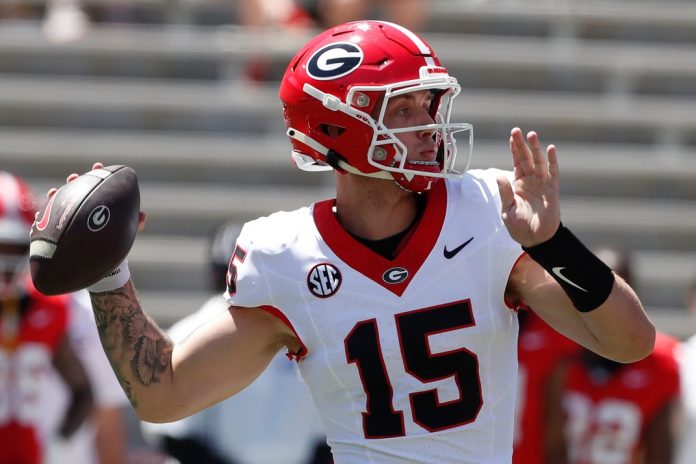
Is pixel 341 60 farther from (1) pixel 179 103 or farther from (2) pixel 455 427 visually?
(1) pixel 179 103

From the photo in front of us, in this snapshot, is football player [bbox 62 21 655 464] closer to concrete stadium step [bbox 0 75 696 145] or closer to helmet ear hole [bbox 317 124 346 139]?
helmet ear hole [bbox 317 124 346 139]

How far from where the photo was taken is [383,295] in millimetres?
2586

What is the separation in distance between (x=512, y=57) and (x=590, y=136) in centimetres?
61

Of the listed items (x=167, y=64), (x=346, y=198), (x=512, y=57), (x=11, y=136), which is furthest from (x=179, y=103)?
(x=346, y=198)

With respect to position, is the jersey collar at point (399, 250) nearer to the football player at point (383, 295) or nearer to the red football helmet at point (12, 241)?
the football player at point (383, 295)

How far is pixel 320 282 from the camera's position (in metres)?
2.61

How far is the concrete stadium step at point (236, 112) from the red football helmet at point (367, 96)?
4.44 m

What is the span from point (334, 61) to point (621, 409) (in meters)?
2.61

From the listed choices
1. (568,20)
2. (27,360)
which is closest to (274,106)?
(568,20)

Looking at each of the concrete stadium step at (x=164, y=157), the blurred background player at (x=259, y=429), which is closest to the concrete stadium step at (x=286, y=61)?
the concrete stadium step at (x=164, y=157)

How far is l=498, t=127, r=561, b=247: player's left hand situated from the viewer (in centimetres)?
242

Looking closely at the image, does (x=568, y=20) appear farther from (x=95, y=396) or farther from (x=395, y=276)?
(x=395, y=276)

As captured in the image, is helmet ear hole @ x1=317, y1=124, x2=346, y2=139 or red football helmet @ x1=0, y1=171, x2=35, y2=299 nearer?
helmet ear hole @ x1=317, y1=124, x2=346, y2=139

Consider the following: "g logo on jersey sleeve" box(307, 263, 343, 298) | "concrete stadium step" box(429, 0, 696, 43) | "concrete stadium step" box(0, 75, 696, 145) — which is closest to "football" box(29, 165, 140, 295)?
"g logo on jersey sleeve" box(307, 263, 343, 298)
